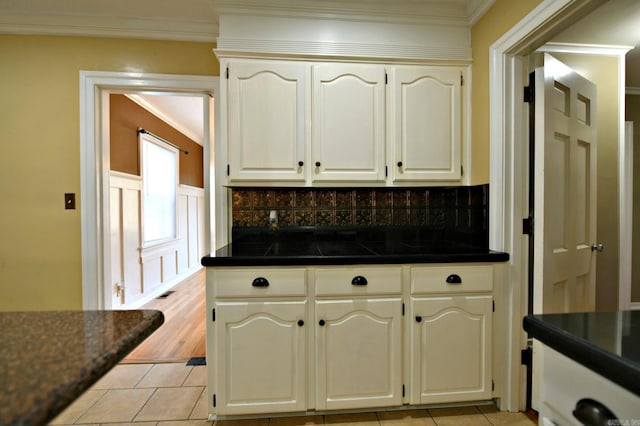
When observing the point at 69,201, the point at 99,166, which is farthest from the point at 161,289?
the point at 99,166

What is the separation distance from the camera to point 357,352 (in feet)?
5.00

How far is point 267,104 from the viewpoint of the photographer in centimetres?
176

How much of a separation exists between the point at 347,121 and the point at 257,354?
142cm

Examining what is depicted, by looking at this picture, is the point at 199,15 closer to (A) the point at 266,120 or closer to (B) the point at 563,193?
(A) the point at 266,120

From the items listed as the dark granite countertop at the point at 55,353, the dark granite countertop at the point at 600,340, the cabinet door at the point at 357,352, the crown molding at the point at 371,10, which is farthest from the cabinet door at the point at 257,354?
the crown molding at the point at 371,10

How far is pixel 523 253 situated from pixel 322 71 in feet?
5.14

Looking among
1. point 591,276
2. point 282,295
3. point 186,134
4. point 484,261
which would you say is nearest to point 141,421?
point 282,295

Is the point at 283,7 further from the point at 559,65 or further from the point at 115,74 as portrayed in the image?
the point at 559,65

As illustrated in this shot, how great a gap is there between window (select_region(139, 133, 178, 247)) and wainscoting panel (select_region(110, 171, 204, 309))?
0.44 ft

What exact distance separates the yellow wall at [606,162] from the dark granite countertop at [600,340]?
1.84 meters

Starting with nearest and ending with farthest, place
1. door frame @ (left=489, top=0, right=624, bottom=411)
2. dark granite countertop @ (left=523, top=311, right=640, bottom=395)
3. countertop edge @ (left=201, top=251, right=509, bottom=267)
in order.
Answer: dark granite countertop @ (left=523, top=311, right=640, bottom=395) < countertop edge @ (left=201, top=251, right=509, bottom=267) < door frame @ (left=489, top=0, right=624, bottom=411)

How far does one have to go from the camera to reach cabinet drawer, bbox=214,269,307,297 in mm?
1471

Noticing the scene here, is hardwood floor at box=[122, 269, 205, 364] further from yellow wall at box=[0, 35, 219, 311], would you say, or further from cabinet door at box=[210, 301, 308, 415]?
cabinet door at box=[210, 301, 308, 415]

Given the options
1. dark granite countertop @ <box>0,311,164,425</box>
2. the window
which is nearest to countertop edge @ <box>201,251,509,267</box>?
dark granite countertop @ <box>0,311,164,425</box>
